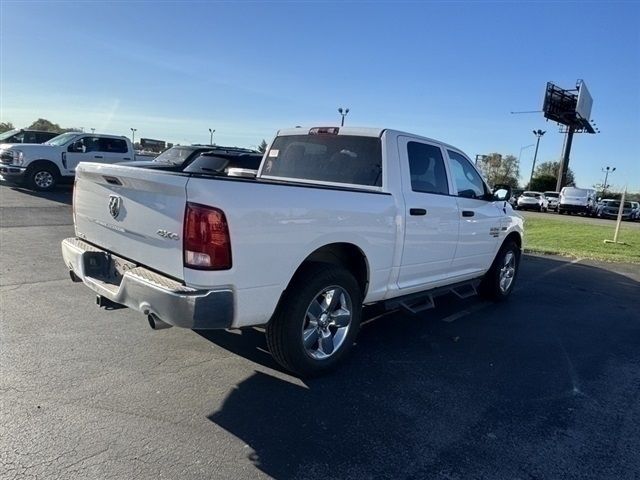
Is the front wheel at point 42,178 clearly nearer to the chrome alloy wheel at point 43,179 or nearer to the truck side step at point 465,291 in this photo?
the chrome alloy wheel at point 43,179

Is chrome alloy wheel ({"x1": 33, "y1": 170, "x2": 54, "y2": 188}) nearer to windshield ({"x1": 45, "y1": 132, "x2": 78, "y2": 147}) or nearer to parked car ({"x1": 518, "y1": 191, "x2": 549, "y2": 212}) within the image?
windshield ({"x1": 45, "y1": 132, "x2": 78, "y2": 147})

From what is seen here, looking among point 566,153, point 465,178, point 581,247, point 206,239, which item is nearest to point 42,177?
point 465,178

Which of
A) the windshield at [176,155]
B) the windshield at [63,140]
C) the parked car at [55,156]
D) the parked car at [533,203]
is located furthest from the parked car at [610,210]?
the windshield at [63,140]

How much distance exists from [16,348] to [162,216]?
79.1 inches

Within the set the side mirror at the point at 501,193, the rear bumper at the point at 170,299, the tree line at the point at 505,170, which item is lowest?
the rear bumper at the point at 170,299

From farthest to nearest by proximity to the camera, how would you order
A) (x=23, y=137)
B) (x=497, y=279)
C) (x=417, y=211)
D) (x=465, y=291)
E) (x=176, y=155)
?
1. (x=23, y=137)
2. (x=176, y=155)
3. (x=497, y=279)
4. (x=465, y=291)
5. (x=417, y=211)

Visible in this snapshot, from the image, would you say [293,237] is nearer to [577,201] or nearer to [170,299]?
[170,299]

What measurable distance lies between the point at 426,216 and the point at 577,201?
37619mm

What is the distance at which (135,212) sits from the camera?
10.9 ft

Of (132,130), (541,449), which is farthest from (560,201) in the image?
(132,130)

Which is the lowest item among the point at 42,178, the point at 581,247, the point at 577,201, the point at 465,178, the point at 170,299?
the point at 581,247

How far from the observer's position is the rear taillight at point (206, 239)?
9.45ft

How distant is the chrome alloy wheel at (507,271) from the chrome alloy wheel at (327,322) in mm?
3444

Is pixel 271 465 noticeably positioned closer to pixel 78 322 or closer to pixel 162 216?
pixel 162 216
